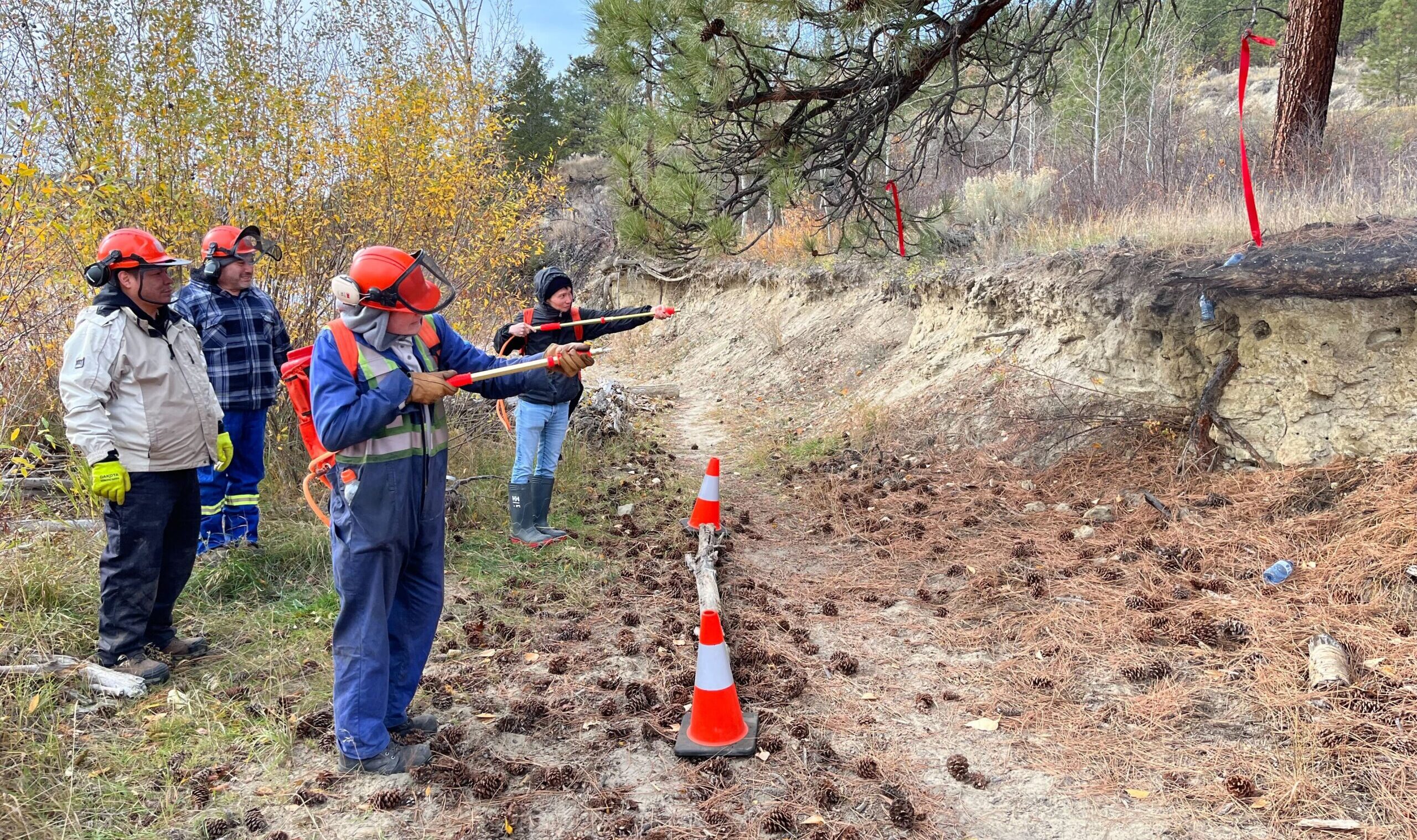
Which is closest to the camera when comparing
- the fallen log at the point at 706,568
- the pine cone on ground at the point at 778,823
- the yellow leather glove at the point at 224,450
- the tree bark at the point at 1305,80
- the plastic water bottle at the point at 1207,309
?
the pine cone on ground at the point at 778,823

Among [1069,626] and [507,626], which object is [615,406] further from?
[1069,626]

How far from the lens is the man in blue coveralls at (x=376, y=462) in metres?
2.96

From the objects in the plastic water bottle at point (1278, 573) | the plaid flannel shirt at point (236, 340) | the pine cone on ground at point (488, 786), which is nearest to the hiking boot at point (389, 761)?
the pine cone on ground at point (488, 786)

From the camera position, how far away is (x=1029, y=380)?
7676 mm

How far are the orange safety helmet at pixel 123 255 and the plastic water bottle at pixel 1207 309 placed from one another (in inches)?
259

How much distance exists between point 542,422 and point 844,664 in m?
2.83

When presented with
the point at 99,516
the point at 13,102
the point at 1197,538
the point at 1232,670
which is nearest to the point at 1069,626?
the point at 1232,670

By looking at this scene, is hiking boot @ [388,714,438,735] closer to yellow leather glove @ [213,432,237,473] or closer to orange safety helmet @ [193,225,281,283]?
yellow leather glove @ [213,432,237,473]

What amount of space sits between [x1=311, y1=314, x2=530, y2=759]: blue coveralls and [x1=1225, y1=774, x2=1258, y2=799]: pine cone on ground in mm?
3063

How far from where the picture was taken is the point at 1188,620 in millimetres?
4129

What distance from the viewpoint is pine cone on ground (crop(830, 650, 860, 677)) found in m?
4.05

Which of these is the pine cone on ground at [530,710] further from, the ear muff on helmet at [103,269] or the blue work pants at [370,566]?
the ear muff on helmet at [103,269]

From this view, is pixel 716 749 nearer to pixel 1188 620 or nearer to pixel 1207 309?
pixel 1188 620

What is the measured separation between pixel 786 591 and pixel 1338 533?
3136 millimetres
